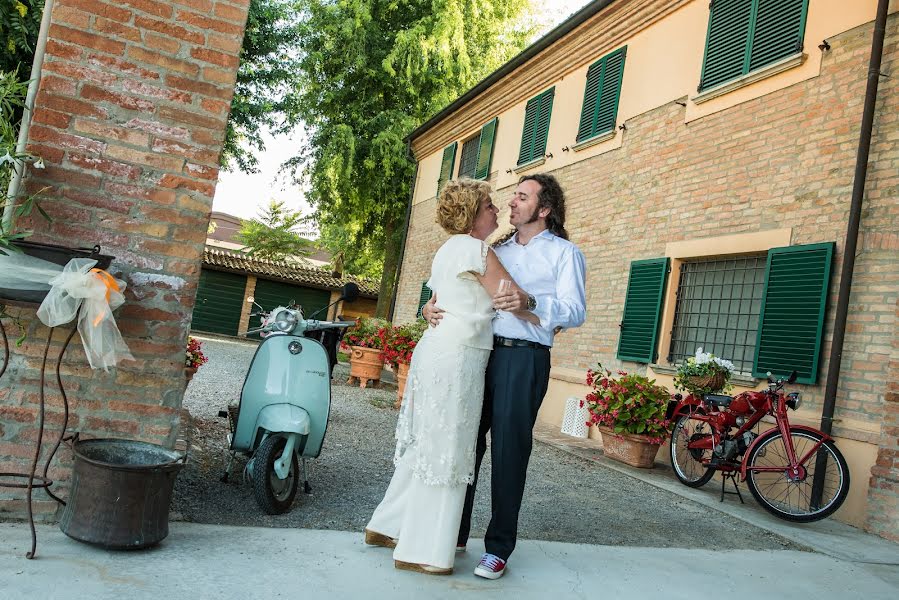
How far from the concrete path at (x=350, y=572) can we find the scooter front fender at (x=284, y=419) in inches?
24.5

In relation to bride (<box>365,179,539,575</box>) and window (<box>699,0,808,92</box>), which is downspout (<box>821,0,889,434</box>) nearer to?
window (<box>699,0,808,92</box>)

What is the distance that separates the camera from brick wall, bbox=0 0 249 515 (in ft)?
11.0

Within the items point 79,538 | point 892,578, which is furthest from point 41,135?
point 892,578

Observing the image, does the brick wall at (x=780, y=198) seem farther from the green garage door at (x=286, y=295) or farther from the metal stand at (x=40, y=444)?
the green garage door at (x=286, y=295)

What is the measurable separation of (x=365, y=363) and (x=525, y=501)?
25.4 feet

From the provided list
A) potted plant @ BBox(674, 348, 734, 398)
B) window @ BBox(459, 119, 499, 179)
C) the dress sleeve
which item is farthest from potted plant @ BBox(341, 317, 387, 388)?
the dress sleeve

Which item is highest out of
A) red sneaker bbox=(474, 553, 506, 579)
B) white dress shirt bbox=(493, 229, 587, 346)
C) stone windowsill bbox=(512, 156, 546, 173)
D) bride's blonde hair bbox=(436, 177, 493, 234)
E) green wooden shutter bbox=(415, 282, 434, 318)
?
stone windowsill bbox=(512, 156, 546, 173)

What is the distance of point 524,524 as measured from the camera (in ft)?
15.4

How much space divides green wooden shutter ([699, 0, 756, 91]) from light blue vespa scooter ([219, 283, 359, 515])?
5.66 meters

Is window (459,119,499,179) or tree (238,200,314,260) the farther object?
tree (238,200,314,260)

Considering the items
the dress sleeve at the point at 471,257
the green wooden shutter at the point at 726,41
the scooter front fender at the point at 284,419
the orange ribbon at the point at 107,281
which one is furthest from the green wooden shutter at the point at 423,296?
the orange ribbon at the point at 107,281

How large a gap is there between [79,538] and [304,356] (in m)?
1.79

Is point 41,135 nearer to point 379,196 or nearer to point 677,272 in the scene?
point 677,272

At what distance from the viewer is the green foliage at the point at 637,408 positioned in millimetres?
7488
